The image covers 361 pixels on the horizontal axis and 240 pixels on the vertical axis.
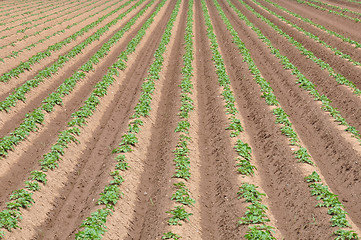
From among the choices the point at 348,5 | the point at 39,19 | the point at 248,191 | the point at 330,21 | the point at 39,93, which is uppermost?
the point at 348,5

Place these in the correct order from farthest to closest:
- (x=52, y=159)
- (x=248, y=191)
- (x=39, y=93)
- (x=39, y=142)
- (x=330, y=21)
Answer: (x=330, y=21), (x=39, y=93), (x=39, y=142), (x=52, y=159), (x=248, y=191)

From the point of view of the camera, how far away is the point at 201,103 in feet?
58.8

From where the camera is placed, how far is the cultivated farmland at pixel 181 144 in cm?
931

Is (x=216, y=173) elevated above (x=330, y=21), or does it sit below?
below

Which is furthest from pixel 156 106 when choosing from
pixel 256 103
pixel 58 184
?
pixel 58 184

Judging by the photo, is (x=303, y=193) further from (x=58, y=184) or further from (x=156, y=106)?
(x=156, y=106)

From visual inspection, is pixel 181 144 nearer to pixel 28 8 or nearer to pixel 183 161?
pixel 183 161

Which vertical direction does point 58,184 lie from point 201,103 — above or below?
below

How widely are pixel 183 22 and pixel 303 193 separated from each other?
32.8 metres

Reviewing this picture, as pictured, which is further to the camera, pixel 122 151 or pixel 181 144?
pixel 181 144

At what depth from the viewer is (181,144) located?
12.8 meters

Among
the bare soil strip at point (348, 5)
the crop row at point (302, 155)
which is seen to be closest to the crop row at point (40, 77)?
the crop row at point (302, 155)

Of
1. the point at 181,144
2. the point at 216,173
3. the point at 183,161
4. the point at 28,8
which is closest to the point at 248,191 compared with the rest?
the point at 216,173

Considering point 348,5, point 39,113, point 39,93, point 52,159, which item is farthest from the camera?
point 348,5
